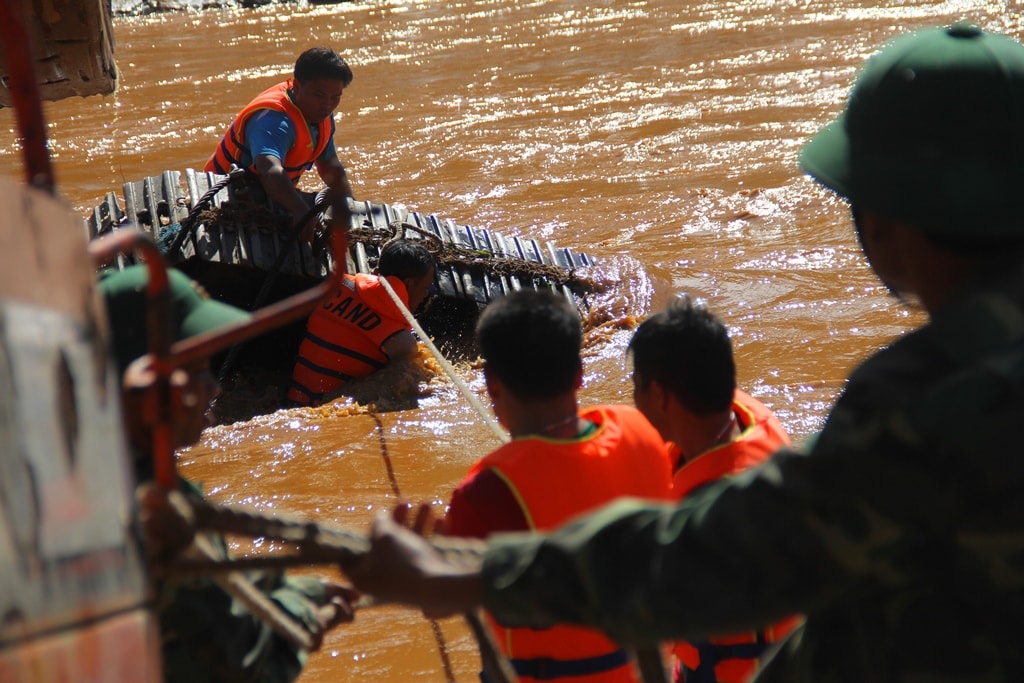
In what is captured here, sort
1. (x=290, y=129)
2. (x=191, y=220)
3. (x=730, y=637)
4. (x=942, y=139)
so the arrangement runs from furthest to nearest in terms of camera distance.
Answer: (x=290, y=129), (x=191, y=220), (x=730, y=637), (x=942, y=139)

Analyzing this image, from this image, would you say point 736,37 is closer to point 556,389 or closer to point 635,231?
point 635,231

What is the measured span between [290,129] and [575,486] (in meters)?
4.60

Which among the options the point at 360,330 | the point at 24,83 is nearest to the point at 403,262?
the point at 360,330

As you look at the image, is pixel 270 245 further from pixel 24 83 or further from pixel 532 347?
pixel 24 83

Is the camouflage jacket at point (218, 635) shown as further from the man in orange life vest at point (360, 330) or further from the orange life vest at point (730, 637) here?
the man in orange life vest at point (360, 330)

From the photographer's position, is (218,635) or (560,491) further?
(560,491)

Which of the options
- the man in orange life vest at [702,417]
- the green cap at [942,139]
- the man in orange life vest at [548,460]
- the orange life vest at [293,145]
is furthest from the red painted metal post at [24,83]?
the orange life vest at [293,145]

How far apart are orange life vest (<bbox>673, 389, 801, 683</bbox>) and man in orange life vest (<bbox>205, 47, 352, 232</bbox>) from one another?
401 centimetres

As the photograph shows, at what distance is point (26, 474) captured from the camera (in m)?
1.05

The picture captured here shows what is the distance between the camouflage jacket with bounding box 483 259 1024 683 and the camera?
1258 mm

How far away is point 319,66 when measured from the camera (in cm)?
648

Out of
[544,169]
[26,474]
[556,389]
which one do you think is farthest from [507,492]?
[544,169]

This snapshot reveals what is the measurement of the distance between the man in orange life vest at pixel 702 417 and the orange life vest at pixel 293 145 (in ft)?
13.5

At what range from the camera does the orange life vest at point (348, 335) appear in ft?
19.7
